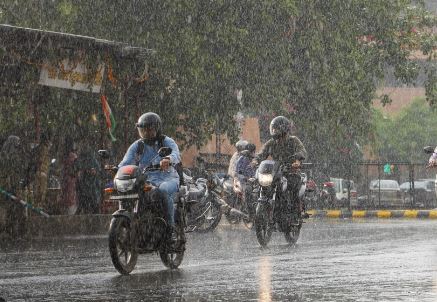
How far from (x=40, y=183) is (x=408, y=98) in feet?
228

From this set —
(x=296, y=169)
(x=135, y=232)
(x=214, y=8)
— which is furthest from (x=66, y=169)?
(x=135, y=232)

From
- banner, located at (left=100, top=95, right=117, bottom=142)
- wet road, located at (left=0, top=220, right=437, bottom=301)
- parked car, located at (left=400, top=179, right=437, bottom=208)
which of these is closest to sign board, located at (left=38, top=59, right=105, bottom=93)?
banner, located at (left=100, top=95, right=117, bottom=142)

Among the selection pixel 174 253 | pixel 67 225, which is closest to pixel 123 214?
pixel 174 253

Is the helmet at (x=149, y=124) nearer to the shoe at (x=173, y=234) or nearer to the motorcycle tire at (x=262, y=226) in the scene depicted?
the shoe at (x=173, y=234)

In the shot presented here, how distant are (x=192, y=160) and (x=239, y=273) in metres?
31.1

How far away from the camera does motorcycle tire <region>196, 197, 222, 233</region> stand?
2340 cm

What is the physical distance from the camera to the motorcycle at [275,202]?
59.1 feet

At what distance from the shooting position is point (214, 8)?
92.5 ft

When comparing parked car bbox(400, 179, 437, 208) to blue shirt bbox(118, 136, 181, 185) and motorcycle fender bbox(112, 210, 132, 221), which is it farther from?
motorcycle fender bbox(112, 210, 132, 221)

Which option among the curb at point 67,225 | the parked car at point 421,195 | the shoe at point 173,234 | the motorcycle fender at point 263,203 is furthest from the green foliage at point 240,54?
the shoe at point 173,234

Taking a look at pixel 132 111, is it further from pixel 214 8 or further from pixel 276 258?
pixel 276 258

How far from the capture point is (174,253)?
13430mm

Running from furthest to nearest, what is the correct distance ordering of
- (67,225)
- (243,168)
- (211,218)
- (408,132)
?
(408,132) < (243,168) < (211,218) < (67,225)

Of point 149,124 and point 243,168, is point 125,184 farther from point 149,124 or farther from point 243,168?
point 243,168
